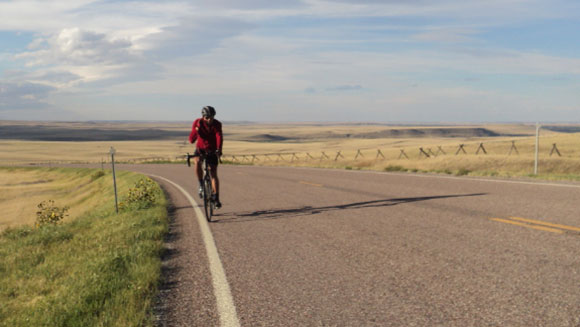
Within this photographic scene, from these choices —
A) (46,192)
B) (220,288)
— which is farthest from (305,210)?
(46,192)

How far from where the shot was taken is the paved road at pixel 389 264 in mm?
3963

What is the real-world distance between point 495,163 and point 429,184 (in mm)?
12370

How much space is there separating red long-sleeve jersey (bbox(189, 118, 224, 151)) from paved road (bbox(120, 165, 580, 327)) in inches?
59.4

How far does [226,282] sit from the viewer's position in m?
5.03

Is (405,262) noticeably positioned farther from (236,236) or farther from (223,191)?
(223,191)

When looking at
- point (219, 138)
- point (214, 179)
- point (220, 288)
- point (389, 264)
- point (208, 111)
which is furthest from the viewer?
point (214, 179)

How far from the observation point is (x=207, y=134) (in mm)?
9242

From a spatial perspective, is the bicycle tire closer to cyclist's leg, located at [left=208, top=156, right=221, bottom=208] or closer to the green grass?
cyclist's leg, located at [left=208, top=156, right=221, bottom=208]

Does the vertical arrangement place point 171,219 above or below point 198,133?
below

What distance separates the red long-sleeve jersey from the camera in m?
9.20

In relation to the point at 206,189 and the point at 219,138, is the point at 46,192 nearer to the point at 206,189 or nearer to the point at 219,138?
the point at 206,189

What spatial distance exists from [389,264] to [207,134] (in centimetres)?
505

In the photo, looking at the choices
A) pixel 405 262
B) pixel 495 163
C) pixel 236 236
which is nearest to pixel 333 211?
pixel 236 236

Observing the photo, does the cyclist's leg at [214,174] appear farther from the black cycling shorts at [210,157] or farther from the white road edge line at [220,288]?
the white road edge line at [220,288]
